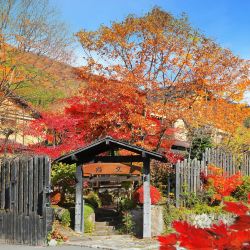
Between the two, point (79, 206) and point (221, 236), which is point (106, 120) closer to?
point (79, 206)

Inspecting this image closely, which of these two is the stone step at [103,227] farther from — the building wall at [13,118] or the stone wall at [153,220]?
the building wall at [13,118]

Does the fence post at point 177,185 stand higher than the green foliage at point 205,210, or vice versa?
the fence post at point 177,185

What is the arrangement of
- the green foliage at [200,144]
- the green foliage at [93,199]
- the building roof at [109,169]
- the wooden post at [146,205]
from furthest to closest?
the green foliage at [200,144], the green foliage at [93,199], the building roof at [109,169], the wooden post at [146,205]

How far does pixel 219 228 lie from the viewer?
6.47 feet

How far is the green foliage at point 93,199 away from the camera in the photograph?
1769 centimetres

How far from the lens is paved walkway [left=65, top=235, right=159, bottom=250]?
12.8 metres

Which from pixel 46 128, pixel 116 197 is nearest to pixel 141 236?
pixel 116 197

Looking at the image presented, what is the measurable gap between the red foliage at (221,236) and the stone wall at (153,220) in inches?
515

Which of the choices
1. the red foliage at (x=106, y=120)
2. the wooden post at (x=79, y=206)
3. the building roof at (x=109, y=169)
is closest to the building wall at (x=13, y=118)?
the red foliage at (x=106, y=120)

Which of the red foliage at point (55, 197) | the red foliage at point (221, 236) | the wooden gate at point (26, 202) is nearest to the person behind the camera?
the red foliage at point (221, 236)

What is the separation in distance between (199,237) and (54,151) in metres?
18.3

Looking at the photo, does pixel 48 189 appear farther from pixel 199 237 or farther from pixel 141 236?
pixel 199 237

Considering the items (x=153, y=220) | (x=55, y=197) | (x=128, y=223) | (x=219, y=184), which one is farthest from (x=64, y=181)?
(x=219, y=184)

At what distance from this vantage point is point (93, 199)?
18.2 metres
